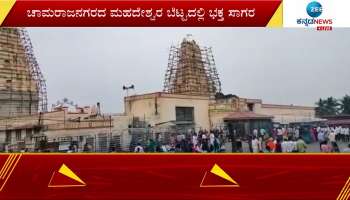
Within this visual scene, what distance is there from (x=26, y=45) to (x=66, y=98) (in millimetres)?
606

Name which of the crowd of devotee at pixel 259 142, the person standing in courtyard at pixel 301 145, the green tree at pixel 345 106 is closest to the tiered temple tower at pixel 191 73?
the crowd of devotee at pixel 259 142

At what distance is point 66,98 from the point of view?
444cm

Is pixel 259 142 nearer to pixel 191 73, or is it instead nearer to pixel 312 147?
pixel 312 147

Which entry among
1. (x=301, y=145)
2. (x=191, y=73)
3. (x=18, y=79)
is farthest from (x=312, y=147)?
(x=18, y=79)

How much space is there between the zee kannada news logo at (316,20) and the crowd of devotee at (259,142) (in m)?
0.92

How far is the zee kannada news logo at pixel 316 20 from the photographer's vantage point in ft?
14.4

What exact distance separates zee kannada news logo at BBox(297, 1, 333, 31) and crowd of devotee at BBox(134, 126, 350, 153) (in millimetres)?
920

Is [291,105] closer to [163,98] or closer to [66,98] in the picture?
[163,98]

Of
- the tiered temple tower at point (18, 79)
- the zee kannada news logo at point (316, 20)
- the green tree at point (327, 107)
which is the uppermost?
the zee kannada news logo at point (316, 20)

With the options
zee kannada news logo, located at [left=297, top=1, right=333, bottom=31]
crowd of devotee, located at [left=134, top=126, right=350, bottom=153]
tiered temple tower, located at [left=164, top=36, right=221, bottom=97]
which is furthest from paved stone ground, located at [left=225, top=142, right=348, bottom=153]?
zee kannada news logo, located at [left=297, top=1, right=333, bottom=31]

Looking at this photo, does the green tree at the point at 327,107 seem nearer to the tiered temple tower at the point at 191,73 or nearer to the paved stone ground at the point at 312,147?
the paved stone ground at the point at 312,147

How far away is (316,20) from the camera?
14.5 feet

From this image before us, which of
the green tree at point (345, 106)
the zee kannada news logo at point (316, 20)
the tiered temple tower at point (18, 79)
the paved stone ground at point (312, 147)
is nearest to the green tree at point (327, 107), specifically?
the green tree at point (345, 106)

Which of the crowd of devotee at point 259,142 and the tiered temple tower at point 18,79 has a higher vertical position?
the tiered temple tower at point 18,79
